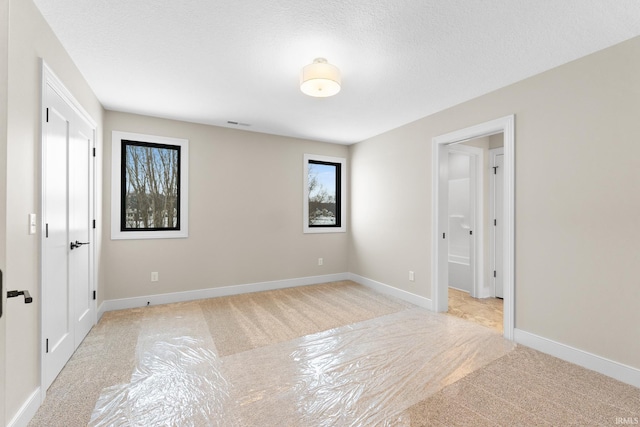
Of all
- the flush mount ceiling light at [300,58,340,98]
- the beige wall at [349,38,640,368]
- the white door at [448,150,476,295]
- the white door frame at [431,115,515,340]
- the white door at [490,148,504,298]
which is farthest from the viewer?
the white door at [448,150,476,295]

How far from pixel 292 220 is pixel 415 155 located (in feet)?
7.27

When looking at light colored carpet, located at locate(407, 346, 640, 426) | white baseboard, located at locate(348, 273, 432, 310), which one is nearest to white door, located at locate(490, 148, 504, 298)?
white baseboard, located at locate(348, 273, 432, 310)

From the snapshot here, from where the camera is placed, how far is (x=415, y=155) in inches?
156

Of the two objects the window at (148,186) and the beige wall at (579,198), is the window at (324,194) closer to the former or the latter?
the window at (148,186)

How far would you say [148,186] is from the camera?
3.88 meters

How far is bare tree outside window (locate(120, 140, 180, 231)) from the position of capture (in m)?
3.75

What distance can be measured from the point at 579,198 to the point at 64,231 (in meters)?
4.29

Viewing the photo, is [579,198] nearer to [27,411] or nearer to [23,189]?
[23,189]

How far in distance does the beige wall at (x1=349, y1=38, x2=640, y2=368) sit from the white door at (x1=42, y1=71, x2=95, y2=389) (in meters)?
3.90

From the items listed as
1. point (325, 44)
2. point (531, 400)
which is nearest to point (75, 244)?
point (325, 44)

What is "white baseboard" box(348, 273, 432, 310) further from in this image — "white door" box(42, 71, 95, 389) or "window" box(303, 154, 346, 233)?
"white door" box(42, 71, 95, 389)

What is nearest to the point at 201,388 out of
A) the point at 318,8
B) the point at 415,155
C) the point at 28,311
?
the point at 28,311

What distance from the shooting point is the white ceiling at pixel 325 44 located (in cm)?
Answer: 182

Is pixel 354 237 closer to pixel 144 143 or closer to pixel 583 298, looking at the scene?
pixel 583 298
